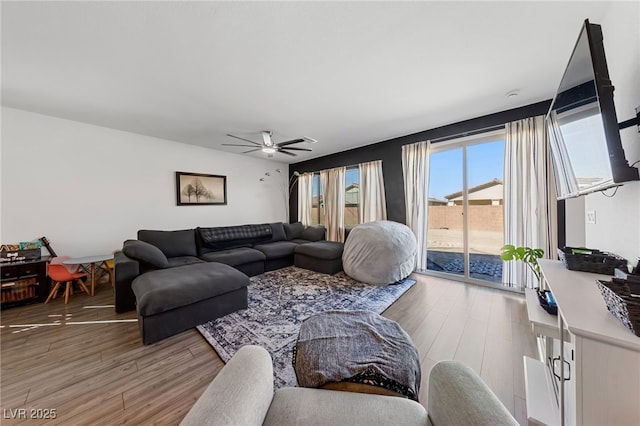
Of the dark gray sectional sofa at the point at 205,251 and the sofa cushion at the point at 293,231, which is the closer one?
the dark gray sectional sofa at the point at 205,251

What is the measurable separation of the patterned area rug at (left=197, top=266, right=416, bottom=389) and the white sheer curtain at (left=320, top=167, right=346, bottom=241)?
1500 millimetres

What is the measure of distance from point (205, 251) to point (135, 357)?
226 cm

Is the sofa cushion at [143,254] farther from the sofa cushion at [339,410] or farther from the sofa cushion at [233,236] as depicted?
the sofa cushion at [339,410]

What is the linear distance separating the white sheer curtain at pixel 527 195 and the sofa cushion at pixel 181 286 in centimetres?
358

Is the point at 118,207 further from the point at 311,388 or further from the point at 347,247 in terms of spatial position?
the point at 311,388

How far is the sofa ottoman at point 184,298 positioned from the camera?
1850 mm

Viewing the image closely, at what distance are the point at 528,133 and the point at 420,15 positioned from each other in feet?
8.02

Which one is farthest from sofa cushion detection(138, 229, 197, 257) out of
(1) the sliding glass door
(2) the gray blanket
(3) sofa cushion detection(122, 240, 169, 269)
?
(1) the sliding glass door

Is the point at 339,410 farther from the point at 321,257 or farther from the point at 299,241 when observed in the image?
the point at 299,241

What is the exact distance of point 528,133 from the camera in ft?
9.16

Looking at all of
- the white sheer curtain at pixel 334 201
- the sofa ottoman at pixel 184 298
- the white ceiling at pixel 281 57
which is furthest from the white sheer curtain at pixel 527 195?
the sofa ottoman at pixel 184 298

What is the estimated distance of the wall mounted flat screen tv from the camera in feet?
3.17

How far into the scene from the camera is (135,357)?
169 centimetres

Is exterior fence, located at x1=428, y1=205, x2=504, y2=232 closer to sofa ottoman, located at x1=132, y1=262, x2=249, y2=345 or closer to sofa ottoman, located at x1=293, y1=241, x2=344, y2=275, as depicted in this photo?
sofa ottoman, located at x1=293, y1=241, x2=344, y2=275
